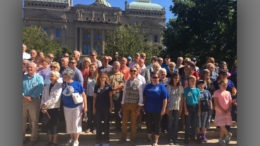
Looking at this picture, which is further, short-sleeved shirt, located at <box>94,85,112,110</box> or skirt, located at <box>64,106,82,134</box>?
short-sleeved shirt, located at <box>94,85,112,110</box>

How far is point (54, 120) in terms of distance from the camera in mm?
5207

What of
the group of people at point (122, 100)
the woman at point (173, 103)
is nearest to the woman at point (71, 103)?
the group of people at point (122, 100)

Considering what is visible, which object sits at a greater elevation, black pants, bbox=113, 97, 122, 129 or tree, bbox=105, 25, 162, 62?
tree, bbox=105, 25, 162, 62

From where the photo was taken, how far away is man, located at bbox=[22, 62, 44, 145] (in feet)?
17.4

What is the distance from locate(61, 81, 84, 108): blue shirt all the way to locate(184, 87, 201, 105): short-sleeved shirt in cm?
253

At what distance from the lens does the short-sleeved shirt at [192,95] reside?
5484 mm

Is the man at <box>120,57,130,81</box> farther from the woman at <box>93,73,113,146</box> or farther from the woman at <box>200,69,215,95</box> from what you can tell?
the woman at <box>200,69,215,95</box>

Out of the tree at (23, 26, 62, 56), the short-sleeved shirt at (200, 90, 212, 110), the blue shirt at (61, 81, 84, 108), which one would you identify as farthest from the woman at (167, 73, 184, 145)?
the tree at (23, 26, 62, 56)

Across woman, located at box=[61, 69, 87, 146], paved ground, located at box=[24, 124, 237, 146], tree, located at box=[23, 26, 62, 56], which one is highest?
tree, located at box=[23, 26, 62, 56]

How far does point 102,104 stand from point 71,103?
0.70 m

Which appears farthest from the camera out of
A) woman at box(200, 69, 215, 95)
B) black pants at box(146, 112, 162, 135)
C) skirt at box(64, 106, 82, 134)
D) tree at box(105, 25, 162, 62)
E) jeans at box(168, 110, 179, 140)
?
tree at box(105, 25, 162, 62)

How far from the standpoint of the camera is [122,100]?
547 cm
